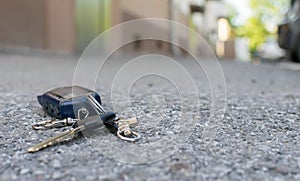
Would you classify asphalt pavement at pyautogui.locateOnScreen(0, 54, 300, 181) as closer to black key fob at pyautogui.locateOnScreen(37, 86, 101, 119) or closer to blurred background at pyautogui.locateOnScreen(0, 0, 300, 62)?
black key fob at pyautogui.locateOnScreen(37, 86, 101, 119)

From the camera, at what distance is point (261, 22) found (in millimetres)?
20750

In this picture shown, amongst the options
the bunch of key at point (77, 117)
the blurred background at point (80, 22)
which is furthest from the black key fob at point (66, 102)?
the blurred background at point (80, 22)

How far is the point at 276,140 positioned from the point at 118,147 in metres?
0.37

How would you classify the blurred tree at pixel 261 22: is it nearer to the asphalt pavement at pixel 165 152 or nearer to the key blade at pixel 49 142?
the asphalt pavement at pixel 165 152

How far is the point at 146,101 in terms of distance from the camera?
1.24 metres

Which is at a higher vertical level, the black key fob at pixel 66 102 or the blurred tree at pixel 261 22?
the blurred tree at pixel 261 22

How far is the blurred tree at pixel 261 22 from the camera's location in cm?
1920

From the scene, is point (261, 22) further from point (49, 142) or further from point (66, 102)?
point (49, 142)

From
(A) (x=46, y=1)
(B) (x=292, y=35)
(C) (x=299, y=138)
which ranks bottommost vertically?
(C) (x=299, y=138)

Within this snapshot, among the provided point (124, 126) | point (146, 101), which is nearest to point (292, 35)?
point (146, 101)

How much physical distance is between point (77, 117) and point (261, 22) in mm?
Answer: 21633

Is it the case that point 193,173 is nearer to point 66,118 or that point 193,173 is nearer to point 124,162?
point 124,162

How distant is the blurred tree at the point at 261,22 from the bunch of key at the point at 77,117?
18.8 m

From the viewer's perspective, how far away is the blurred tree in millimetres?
19203
